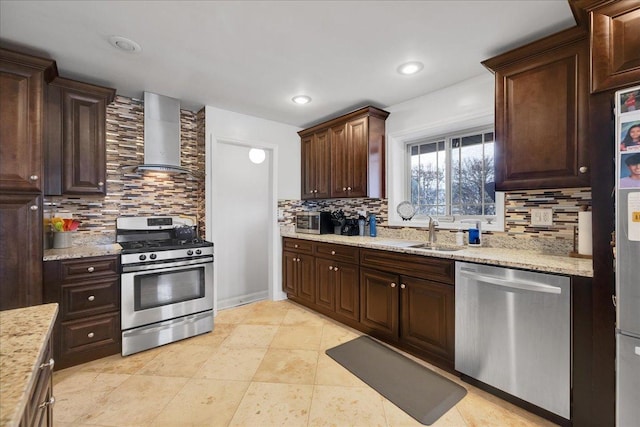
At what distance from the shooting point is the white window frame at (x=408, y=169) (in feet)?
8.33

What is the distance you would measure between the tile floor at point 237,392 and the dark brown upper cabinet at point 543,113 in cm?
153

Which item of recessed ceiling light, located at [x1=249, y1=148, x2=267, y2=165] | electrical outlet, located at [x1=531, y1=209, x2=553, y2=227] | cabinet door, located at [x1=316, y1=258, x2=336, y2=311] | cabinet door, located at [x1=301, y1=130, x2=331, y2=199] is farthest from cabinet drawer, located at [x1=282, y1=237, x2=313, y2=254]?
electrical outlet, located at [x1=531, y1=209, x2=553, y2=227]

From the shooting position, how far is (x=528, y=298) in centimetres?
175

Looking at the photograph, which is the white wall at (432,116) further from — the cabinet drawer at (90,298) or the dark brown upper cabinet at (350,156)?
the cabinet drawer at (90,298)

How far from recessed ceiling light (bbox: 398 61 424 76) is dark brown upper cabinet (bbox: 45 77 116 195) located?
103 inches

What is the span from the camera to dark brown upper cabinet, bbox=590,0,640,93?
4.58ft

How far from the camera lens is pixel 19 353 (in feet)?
2.52

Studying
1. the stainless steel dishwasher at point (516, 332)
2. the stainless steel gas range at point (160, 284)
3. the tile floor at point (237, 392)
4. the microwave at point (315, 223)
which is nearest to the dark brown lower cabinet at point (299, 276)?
the microwave at point (315, 223)

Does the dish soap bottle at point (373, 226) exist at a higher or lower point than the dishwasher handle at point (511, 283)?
higher

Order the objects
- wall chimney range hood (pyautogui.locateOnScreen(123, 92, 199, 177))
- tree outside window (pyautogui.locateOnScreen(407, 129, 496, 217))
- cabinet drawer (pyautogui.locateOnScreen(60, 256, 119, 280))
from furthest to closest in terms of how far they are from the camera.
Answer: wall chimney range hood (pyautogui.locateOnScreen(123, 92, 199, 177))
tree outside window (pyautogui.locateOnScreen(407, 129, 496, 217))
cabinet drawer (pyautogui.locateOnScreen(60, 256, 119, 280))

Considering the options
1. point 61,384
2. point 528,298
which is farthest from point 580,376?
point 61,384

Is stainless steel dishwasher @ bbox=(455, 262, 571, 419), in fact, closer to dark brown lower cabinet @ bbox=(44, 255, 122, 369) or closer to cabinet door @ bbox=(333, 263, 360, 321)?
cabinet door @ bbox=(333, 263, 360, 321)

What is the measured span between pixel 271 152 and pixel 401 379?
297cm

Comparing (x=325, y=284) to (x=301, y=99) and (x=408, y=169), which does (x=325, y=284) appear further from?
(x=301, y=99)
